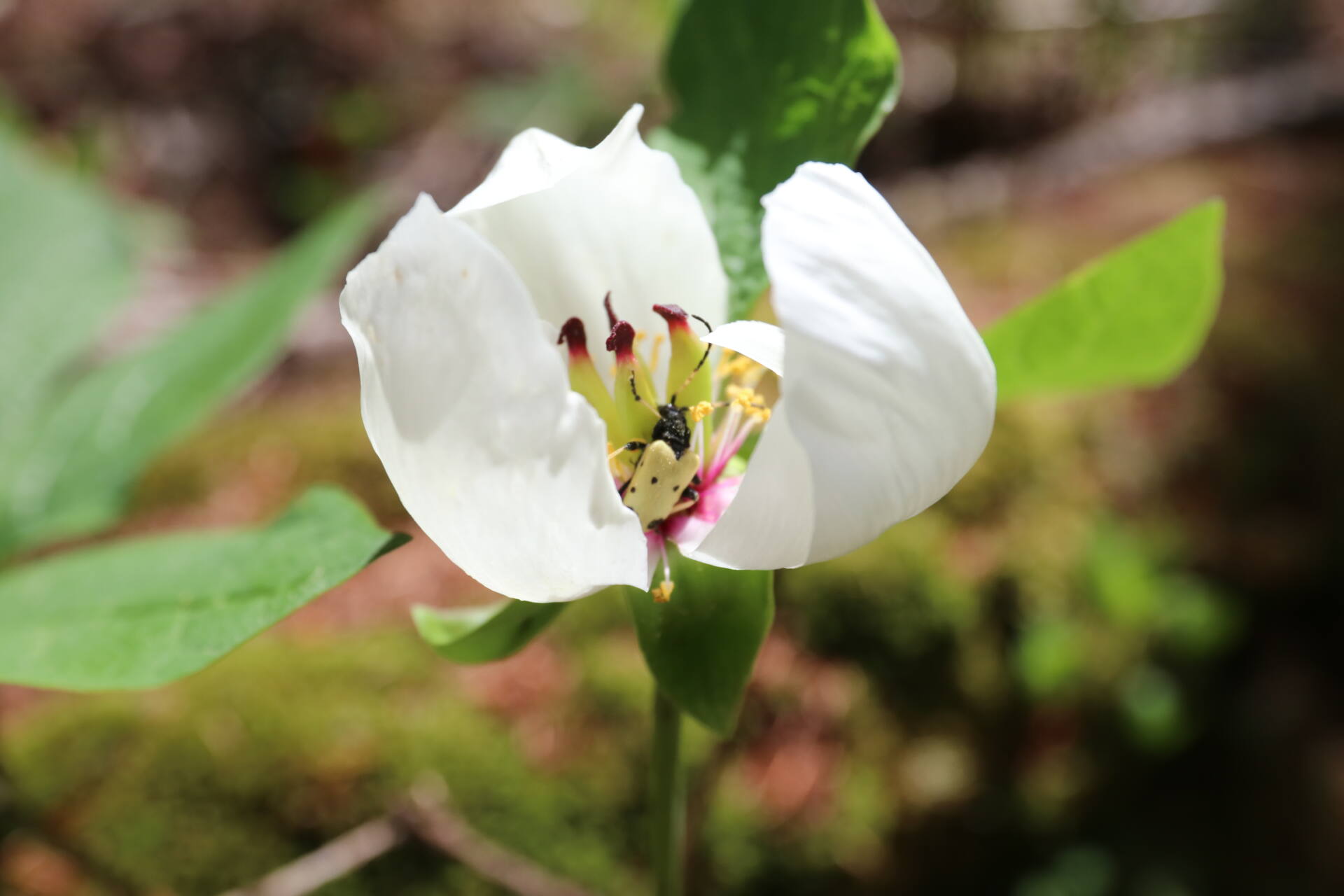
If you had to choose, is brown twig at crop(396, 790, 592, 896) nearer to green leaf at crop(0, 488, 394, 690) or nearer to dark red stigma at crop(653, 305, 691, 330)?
green leaf at crop(0, 488, 394, 690)

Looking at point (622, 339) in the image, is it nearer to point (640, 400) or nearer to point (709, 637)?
point (640, 400)

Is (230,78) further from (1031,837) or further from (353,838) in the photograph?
(1031,837)

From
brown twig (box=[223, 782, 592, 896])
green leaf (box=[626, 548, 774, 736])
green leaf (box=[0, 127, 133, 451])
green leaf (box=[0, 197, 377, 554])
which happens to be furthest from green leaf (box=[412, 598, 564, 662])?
green leaf (box=[0, 127, 133, 451])

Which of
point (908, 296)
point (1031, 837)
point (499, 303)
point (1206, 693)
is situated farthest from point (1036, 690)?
point (499, 303)

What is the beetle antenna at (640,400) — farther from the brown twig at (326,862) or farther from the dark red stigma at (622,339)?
the brown twig at (326,862)

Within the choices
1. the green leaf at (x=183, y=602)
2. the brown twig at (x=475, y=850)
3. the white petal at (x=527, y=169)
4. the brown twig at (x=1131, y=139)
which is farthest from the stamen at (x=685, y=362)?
the brown twig at (x=1131, y=139)

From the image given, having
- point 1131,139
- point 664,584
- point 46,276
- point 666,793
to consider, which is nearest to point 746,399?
point 664,584
